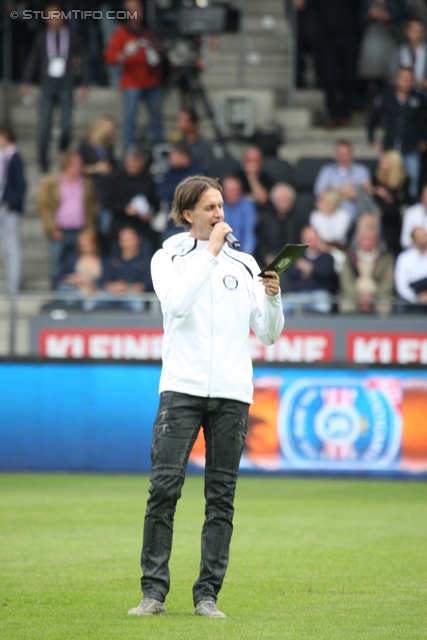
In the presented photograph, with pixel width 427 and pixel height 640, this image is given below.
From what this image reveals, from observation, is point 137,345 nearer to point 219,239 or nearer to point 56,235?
point 56,235

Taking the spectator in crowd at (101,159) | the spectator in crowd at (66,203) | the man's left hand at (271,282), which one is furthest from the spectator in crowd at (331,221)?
the man's left hand at (271,282)

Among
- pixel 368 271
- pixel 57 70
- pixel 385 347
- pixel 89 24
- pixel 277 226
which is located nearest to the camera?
pixel 385 347

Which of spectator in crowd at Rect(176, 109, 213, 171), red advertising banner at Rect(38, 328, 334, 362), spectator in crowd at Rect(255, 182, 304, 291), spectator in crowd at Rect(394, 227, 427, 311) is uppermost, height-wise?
spectator in crowd at Rect(176, 109, 213, 171)

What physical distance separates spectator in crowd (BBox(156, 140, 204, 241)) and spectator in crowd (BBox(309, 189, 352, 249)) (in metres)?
1.73

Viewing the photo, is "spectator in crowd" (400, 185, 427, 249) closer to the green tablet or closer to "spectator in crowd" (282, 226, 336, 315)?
"spectator in crowd" (282, 226, 336, 315)

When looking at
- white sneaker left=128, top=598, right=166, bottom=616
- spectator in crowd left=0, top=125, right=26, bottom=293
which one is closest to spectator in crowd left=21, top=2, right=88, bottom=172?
spectator in crowd left=0, top=125, right=26, bottom=293

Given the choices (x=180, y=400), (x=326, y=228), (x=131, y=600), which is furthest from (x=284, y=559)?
(x=326, y=228)

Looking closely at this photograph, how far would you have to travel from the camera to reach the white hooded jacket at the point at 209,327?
5.95 meters

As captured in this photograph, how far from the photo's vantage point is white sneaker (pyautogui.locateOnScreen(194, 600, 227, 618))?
595cm

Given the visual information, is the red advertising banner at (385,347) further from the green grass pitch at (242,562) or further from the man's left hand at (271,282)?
the man's left hand at (271,282)

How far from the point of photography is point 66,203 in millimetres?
16578

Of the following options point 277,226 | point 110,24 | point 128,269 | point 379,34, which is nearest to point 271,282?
point 128,269

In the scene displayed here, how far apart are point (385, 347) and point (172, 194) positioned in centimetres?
386

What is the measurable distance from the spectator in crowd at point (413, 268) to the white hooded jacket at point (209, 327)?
8907 millimetres
